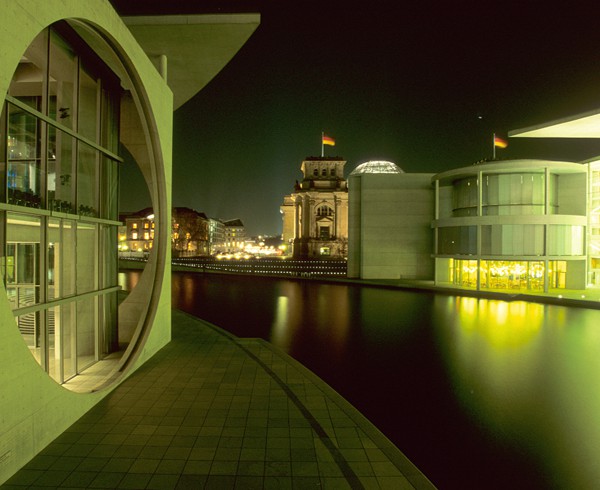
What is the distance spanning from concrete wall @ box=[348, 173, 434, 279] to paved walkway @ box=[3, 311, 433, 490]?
79.9 feet

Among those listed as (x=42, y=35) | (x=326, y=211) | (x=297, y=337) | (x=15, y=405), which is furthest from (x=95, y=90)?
(x=326, y=211)

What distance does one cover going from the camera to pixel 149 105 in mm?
8859

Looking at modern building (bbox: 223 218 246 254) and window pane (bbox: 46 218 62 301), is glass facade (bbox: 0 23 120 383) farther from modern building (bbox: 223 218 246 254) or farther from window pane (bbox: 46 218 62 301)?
modern building (bbox: 223 218 246 254)

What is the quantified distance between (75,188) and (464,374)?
9378 mm

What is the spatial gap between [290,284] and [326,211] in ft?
155

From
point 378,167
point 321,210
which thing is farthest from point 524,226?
point 321,210

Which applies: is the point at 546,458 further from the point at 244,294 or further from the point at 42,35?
the point at 244,294

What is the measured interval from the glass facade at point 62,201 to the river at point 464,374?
5.38 m

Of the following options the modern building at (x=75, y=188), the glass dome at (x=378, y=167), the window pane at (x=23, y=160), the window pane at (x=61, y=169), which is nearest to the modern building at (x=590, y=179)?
the modern building at (x=75, y=188)

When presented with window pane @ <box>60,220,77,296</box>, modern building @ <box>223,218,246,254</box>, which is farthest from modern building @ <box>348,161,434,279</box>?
modern building @ <box>223,218,246,254</box>

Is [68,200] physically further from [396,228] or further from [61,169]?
[396,228]

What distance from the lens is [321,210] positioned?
7450 cm

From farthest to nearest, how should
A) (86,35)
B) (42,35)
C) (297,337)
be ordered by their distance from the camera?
1. (297,337)
2. (86,35)
3. (42,35)

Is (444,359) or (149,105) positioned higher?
(149,105)
